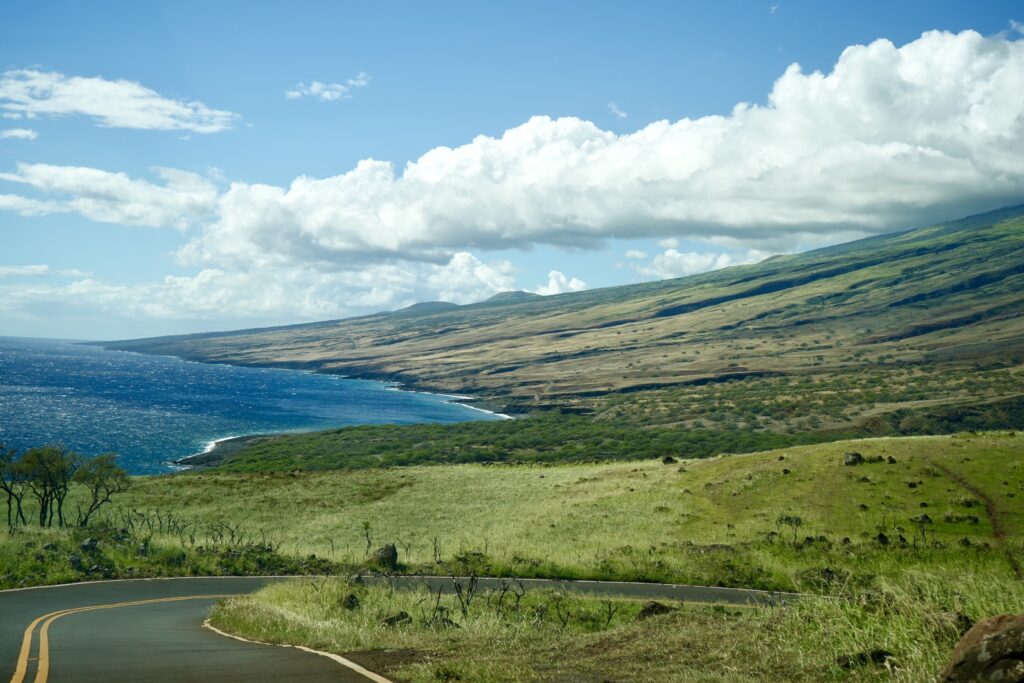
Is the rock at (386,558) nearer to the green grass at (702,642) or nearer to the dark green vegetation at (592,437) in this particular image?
the green grass at (702,642)

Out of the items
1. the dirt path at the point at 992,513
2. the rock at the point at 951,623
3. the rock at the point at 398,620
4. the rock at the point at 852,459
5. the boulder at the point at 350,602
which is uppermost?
the rock at the point at 951,623

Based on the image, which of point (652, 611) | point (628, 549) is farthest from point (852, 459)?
point (652, 611)

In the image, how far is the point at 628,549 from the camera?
35.4 metres

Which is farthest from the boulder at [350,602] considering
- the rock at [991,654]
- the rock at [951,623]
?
the rock at [991,654]

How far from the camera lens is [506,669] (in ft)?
35.9

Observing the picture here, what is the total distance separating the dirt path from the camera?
94.6ft

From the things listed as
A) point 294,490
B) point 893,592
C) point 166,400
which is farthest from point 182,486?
point 166,400

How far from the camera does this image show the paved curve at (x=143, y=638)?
1152 cm

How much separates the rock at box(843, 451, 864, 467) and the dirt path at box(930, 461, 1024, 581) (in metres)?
4.03

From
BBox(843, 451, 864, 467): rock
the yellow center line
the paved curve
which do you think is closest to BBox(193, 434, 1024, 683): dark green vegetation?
BBox(843, 451, 864, 467): rock

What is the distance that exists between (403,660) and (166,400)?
209052 mm

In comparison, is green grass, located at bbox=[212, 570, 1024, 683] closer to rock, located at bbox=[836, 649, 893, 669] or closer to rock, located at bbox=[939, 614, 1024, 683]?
rock, located at bbox=[836, 649, 893, 669]

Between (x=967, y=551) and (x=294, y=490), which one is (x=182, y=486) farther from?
(x=967, y=551)

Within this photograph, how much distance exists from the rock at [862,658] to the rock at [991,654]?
173 centimetres
